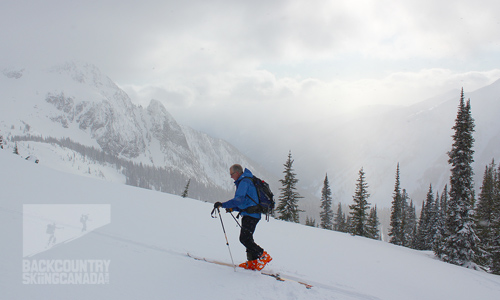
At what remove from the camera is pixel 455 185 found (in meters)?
26.3

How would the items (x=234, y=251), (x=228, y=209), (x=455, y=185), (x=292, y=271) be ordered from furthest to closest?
(x=455, y=185) → (x=234, y=251) → (x=292, y=271) → (x=228, y=209)

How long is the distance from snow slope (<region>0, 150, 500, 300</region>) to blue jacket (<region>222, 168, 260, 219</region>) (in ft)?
4.78

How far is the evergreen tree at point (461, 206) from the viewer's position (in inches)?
962

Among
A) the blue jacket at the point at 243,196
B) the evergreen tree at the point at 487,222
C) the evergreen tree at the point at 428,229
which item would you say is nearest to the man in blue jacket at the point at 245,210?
the blue jacket at the point at 243,196

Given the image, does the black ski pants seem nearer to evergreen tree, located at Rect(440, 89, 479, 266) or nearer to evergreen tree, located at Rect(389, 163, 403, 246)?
evergreen tree, located at Rect(440, 89, 479, 266)

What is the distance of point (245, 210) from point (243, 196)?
389 mm

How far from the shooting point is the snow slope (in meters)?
4.47

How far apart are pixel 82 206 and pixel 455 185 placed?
3081 centimetres

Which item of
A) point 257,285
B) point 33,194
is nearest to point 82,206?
point 33,194

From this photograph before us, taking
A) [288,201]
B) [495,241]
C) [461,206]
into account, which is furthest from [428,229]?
[288,201]

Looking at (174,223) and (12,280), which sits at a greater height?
(12,280)

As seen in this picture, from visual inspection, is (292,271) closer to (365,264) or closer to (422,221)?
(365,264)

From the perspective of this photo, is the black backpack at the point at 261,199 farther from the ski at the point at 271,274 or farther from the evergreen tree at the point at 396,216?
the evergreen tree at the point at 396,216
